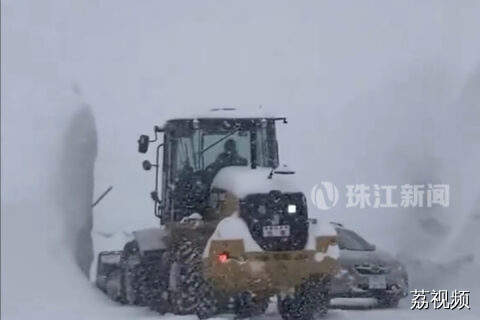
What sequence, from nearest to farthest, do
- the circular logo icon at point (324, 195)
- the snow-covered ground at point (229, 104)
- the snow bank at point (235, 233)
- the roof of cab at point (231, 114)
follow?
the snow bank at point (235, 233)
the snow-covered ground at point (229, 104)
the roof of cab at point (231, 114)
the circular logo icon at point (324, 195)

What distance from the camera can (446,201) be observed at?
28.2 feet

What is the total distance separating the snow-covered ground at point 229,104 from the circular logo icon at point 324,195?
0.06m

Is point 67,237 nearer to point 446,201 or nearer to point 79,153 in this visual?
point 79,153

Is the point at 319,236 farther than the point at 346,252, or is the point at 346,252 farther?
the point at 346,252

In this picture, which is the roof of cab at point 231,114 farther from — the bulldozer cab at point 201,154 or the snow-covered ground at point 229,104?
the snow-covered ground at point 229,104

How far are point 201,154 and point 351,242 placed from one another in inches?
55.0

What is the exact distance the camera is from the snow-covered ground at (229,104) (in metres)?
7.50

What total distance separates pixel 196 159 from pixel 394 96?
180cm

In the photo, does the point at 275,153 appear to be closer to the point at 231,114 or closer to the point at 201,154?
the point at 231,114

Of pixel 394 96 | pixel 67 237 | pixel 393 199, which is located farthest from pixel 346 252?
pixel 67 237

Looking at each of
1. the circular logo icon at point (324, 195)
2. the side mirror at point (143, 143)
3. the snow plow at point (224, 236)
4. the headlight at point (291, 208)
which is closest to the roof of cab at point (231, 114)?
the snow plow at point (224, 236)

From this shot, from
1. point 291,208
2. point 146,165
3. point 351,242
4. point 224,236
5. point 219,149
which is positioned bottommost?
point 351,242

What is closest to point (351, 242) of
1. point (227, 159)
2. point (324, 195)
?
point (324, 195)

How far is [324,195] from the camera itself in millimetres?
8078
